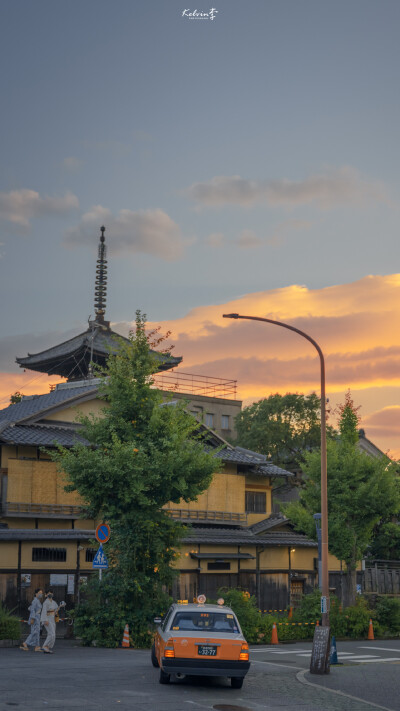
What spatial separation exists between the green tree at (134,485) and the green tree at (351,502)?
16208mm

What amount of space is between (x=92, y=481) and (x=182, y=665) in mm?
12770

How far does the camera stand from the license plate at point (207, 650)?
16.9 m

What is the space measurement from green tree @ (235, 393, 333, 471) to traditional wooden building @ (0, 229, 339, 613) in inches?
738

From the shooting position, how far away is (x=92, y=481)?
2905 cm

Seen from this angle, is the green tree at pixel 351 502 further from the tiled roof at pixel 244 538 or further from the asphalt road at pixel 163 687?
the asphalt road at pixel 163 687

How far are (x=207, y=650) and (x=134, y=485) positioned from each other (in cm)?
1192

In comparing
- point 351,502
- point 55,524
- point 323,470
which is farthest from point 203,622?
point 351,502

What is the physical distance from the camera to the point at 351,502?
1753 inches

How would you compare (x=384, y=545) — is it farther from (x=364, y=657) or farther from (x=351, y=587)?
(x=364, y=657)

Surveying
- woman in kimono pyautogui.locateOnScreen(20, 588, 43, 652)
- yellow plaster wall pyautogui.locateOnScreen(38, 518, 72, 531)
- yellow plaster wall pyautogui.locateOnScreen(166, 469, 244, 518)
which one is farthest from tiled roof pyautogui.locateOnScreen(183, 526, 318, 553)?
woman in kimono pyautogui.locateOnScreen(20, 588, 43, 652)

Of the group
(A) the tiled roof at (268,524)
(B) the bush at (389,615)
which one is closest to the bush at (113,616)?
(B) the bush at (389,615)

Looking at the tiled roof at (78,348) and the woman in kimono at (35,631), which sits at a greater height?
the tiled roof at (78,348)

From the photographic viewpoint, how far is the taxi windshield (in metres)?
17.6

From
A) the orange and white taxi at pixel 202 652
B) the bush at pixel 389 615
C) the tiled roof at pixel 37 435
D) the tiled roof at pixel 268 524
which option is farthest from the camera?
the tiled roof at pixel 268 524
